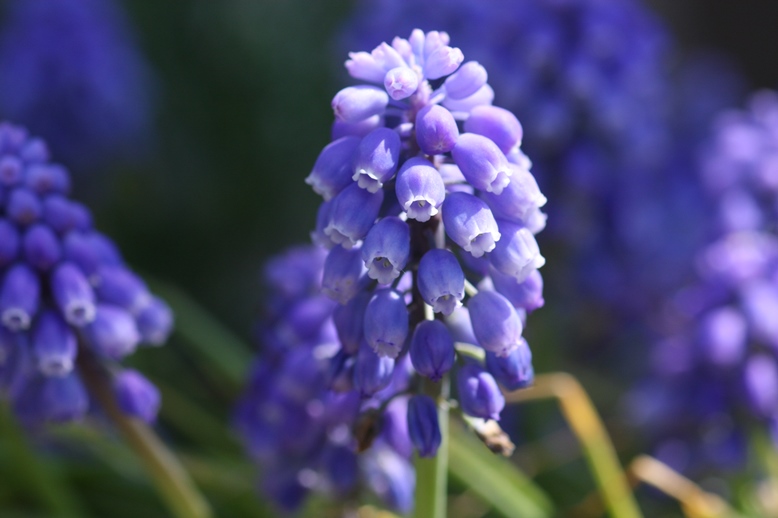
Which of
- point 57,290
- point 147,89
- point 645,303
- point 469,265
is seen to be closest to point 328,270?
point 469,265

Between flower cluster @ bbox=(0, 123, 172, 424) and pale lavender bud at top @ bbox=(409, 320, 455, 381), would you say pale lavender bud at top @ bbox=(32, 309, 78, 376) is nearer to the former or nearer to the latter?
flower cluster @ bbox=(0, 123, 172, 424)

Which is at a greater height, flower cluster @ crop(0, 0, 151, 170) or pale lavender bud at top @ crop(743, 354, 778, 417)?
flower cluster @ crop(0, 0, 151, 170)

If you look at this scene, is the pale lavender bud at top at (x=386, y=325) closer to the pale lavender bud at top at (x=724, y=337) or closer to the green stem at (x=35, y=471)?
the green stem at (x=35, y=471)

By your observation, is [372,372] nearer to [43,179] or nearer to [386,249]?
[386,249]

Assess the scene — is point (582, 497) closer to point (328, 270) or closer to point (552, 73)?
point (552, 73)

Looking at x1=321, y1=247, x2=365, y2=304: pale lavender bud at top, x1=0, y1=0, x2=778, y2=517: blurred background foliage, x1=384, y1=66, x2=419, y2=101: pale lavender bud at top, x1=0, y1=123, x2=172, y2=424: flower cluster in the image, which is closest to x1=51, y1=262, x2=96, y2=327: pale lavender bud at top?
x1=0, y1=123, x2=172, y2=424: flower cluster

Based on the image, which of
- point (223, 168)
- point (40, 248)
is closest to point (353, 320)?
point (40, 248)
